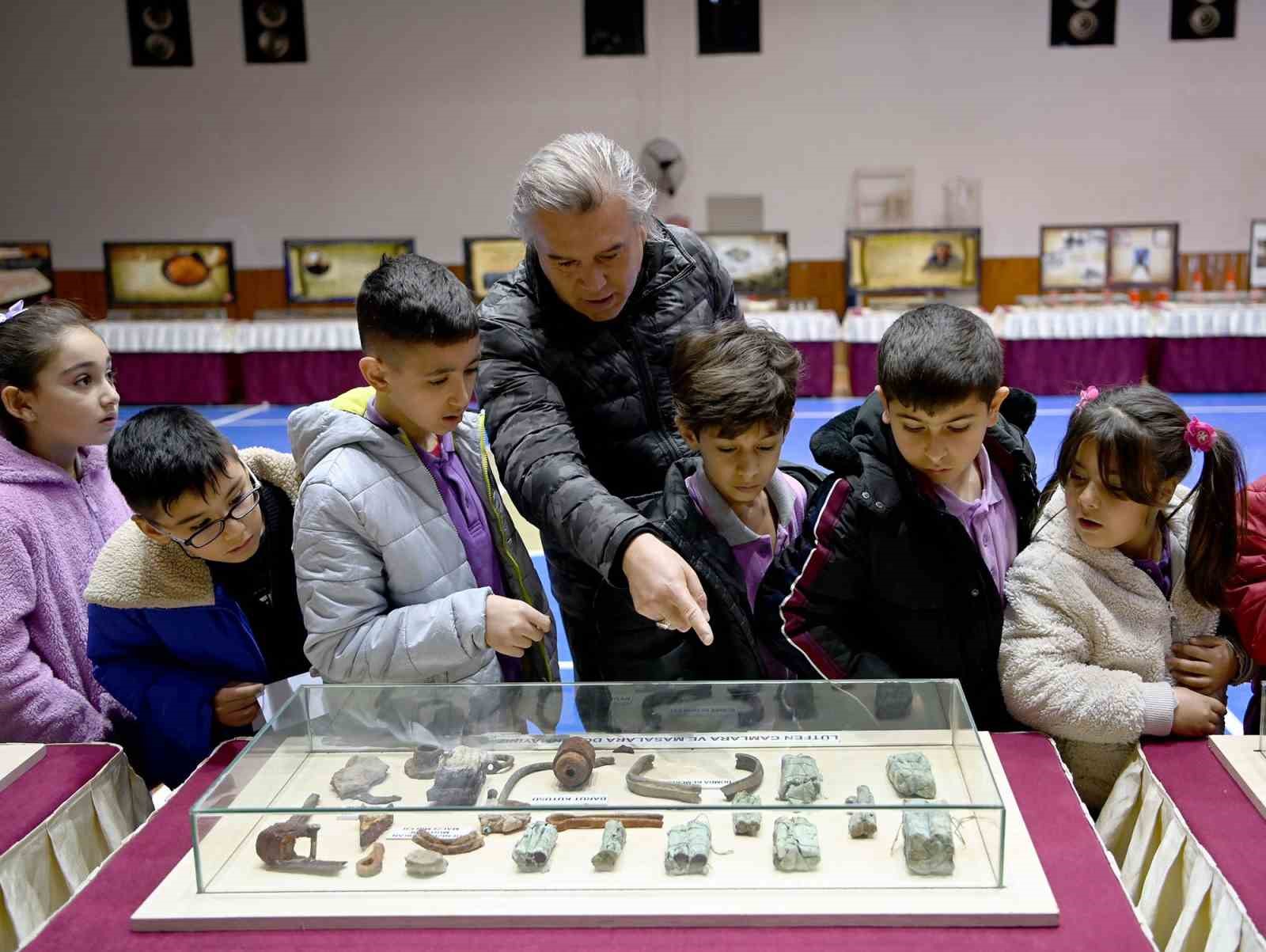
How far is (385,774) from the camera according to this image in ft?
5.48

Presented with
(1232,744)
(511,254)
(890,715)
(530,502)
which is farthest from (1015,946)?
(511,254)

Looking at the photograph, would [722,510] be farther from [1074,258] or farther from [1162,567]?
[1074,258]

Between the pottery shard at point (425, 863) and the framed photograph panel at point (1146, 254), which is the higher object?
the framed photograph panel at point (1146, 254)

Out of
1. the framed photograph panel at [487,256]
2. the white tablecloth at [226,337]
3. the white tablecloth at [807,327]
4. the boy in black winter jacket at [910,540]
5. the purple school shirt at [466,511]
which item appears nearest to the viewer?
the boy in black winter jacket at [910,540]

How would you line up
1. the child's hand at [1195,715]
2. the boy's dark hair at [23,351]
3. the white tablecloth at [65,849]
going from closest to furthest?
the white tablecloth at [65,849] → the child's hand at [1195,715] → the boy's dark hair at [23,351]

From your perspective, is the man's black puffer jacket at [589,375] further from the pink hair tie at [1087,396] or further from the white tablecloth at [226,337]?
the white tablecloth at [226,337]

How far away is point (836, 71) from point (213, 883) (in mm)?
11914

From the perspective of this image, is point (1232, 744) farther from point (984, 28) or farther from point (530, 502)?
point (984, 28)

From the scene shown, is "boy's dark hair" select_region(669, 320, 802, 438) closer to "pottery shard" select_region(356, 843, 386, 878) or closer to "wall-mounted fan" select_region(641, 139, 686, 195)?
"pottery shard" select_region(356, 843, 386, 878)

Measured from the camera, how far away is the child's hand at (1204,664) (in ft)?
6.67

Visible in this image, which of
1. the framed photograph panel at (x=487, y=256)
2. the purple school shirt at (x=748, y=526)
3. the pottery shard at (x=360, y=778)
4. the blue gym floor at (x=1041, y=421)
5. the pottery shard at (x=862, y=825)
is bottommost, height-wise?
the blue gym floor at (x=1041, y=421)

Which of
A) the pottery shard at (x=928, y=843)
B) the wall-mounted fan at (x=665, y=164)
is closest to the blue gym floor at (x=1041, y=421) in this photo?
the wall-mounted fan at (x=665, y=164)

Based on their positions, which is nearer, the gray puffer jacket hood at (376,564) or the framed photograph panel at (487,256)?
the gray puffer jacket hood at (376,564)

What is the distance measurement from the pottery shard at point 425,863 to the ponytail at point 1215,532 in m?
1.44
